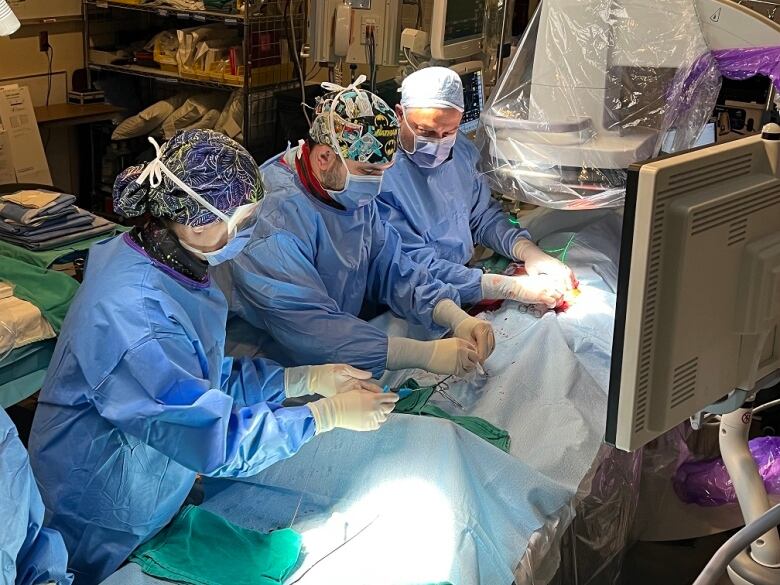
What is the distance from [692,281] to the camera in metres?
1.29

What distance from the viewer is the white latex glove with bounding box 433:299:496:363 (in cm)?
255

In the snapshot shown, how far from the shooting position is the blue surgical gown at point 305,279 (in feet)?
7.78

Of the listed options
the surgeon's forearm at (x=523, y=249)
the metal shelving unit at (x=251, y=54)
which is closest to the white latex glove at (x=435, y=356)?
the surgeon's forearm at (x=523, y=249)

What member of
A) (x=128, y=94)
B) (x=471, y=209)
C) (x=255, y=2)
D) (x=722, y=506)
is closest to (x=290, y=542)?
(x=722, y=506)

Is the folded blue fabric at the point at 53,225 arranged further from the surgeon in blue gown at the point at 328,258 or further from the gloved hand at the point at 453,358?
the gloved hand at the point at 453,358

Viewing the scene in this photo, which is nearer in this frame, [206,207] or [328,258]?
[206,207]

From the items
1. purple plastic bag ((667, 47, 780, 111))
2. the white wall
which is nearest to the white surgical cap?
purple plastic bag ((667, 47, 780, 111))

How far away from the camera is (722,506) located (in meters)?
2.89

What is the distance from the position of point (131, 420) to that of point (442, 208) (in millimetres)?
1731

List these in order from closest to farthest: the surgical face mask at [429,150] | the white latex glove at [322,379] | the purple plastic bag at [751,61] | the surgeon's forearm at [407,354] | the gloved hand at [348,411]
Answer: the gloved hand at [348,411], the white latex glove at [322,379], the purple plastic bag at [751,61], the surgeon's forearm at [407,354], the surgical face mask at [429,150]

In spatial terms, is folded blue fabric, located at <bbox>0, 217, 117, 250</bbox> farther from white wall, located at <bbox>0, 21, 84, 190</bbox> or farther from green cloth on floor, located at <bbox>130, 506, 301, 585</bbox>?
white wall, located at <bbox>0, 21, 84, 190</bbox>

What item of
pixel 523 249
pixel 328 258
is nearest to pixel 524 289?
pixel 523 249

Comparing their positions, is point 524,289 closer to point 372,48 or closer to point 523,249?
point 523,249

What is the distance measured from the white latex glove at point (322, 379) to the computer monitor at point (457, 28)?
149 cm
